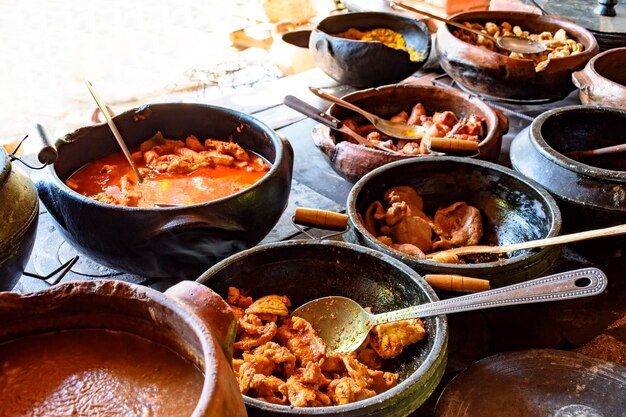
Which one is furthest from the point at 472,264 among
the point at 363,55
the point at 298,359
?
the point at 363,55

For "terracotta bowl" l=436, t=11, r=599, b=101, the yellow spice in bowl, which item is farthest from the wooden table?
the yellow spice in bowl

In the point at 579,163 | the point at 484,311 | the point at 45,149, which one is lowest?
the point at 484,311

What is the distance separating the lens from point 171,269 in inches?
62.4

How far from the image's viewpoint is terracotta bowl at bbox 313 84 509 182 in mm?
2059

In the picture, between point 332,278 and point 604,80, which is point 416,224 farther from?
point 604,80

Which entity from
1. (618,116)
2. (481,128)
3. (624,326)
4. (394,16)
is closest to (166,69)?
(394,16)

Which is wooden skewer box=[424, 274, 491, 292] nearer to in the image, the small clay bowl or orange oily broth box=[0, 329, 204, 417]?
orange oily broth box=[0, 329, 204, 417]

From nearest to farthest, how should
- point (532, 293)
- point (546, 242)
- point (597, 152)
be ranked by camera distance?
1. point (532, 293)
2. point (546, 242)
3. point (597, 152)

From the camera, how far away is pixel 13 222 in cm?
142

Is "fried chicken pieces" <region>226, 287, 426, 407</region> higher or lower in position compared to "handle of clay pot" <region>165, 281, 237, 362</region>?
lower

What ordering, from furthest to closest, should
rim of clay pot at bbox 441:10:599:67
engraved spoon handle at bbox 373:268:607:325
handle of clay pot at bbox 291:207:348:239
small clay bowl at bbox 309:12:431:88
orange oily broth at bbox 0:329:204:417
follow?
rim of clay pot at bbox 441:10:599:67
small clay bowl at bbox 309:12:431:88
handle of clay pot at bbox 291:207:348:239
engraved spoon handle at bbox 373:268:607:325
orange oily broth at bbox 0:329:204:417

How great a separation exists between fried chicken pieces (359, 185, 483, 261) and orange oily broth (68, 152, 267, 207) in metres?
0.42

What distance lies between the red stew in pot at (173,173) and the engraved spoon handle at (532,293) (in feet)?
2.58

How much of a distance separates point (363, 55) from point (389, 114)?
1.27 ft
